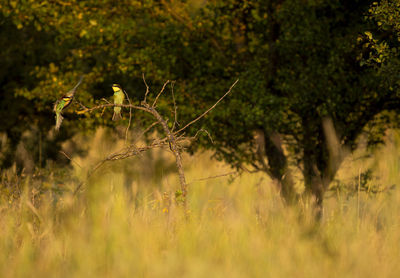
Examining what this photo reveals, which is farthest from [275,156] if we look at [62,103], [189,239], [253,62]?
[189,239]

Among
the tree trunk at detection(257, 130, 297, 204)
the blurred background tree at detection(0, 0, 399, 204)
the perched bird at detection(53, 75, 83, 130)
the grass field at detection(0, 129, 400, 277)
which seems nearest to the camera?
the grass field at detection(0, 129, 400, 277)

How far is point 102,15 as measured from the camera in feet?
32.3

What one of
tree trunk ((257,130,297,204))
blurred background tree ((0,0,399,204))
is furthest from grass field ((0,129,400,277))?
tree trunk ((257,130,297,204))

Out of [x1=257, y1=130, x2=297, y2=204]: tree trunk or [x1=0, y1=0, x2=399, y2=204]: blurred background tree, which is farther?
[x1=257, y1=130, x2=297, y2=204]: tree trunk

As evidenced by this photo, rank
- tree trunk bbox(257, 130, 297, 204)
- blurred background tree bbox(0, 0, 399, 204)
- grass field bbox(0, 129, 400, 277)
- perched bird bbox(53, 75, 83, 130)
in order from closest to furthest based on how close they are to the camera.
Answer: grass field bbox(0, 129, 400, 277)
perched bird bbox(53, 75, 83, 130)
blurred background tree bbox(0, 0, 399, 204)
tree trunk bbox(257, 130, 297, 204)

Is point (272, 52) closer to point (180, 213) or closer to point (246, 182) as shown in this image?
point (246, 182)

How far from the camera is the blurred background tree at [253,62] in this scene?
9172 millimetres

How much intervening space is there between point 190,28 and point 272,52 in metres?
1.48

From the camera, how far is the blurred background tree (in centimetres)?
917

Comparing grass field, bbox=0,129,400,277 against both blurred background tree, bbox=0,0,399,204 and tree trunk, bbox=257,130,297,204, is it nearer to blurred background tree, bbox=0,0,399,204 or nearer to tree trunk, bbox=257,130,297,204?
blurred background tree, bbox=0,0,399,204

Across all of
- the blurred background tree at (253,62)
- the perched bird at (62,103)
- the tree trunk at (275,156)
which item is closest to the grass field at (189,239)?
the perched bird at (62,103)

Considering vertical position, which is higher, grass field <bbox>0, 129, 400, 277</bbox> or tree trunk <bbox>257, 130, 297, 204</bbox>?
tree trunk <bbox>257, 130, 297, 204</bbox>

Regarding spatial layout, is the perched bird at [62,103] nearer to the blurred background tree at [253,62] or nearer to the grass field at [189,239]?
the grass field at [189,239]

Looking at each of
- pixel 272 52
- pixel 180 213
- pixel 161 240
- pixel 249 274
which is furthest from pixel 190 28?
pixel 249 274
